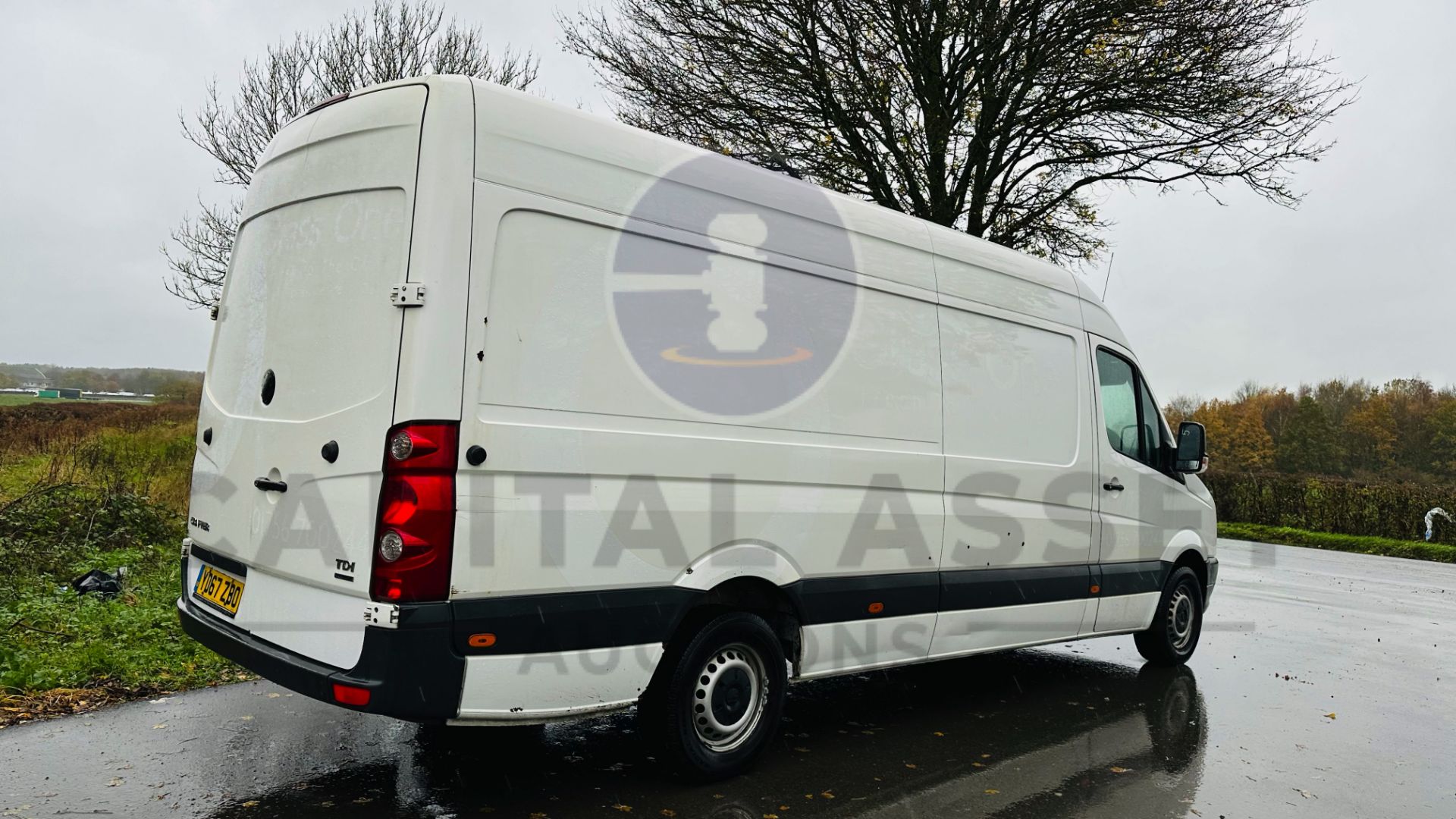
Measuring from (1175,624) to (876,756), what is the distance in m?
3.52

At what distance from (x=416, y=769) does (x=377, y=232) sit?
2.24 m

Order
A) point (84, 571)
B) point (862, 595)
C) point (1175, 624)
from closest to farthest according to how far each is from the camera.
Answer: point (862, 595) → point (1175, 624) → point (84, 571)

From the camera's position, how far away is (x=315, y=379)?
3807 mm

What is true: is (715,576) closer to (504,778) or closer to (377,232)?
(504,778)

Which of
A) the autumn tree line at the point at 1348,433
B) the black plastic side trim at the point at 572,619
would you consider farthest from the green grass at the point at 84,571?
the autumn tree line at the point at 1348,433

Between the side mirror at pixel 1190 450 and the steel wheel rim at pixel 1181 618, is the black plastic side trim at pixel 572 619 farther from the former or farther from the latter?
the steel wheel rim at pixel 1181 618

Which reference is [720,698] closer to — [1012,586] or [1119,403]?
[1012,586]

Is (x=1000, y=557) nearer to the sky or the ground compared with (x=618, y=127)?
nearer to the ground

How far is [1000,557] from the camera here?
18.6ft

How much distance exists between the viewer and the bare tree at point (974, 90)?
1284cm

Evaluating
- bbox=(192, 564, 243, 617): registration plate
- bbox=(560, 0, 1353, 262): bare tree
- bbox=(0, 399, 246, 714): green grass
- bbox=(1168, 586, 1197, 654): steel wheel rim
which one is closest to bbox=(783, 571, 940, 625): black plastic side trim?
bbox=(192, 564, 243, 617): registration plate

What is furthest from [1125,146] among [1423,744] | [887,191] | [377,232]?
[377,232]

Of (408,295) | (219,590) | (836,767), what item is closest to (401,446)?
(408,295)

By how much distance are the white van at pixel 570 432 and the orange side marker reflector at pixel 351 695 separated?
10 millimetres
